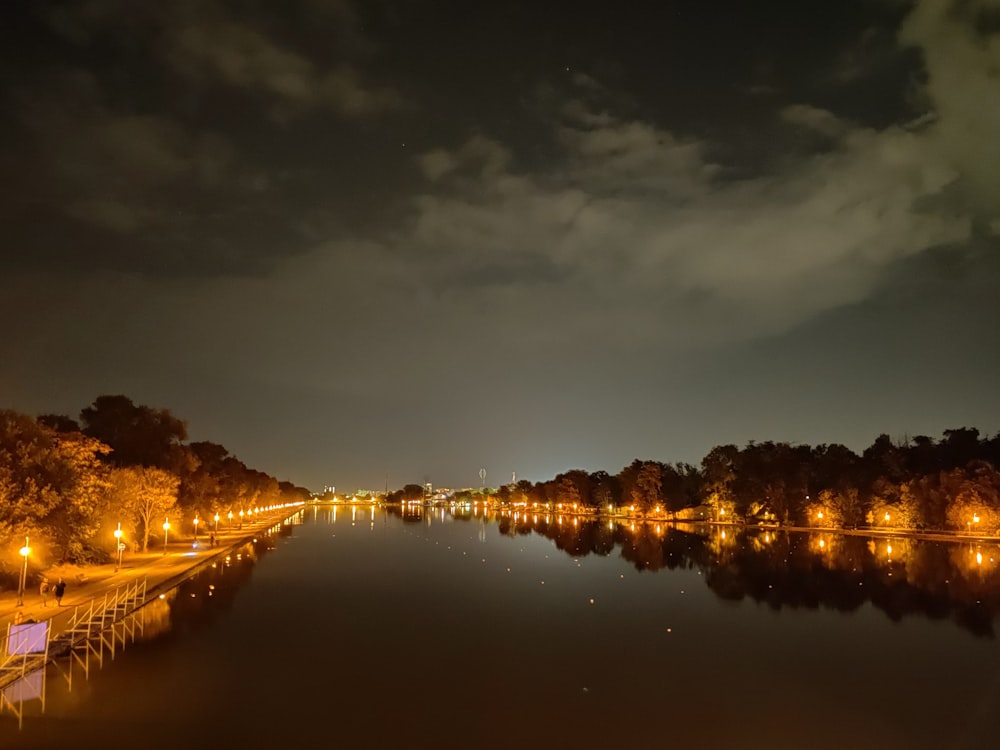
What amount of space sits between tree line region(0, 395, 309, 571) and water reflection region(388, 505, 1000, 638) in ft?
91.5

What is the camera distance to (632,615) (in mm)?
28406

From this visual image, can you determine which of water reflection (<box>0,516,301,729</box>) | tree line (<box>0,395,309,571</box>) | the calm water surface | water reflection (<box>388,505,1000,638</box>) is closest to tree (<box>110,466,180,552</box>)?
tree line (<box>0,395,309,571</box>)

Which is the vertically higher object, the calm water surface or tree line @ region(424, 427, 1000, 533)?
tree line @ region(424, 427, 1000, 533)

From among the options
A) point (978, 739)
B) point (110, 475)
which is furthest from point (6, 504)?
point (978, 739)

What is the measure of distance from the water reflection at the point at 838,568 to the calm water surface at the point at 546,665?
246 millimetres

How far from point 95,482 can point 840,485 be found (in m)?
72.9

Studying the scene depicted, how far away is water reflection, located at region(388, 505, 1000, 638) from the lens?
30.2 m

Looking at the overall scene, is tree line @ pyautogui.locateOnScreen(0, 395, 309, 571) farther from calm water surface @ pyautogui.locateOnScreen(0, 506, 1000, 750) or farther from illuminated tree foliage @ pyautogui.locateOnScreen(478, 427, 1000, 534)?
illuminated tree foliage @ pyautogui.locateOnScreen(478, 427, 1000, 534)

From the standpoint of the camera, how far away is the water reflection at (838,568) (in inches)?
1188

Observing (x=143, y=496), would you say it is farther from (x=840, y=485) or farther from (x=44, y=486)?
(x=840, y=485)

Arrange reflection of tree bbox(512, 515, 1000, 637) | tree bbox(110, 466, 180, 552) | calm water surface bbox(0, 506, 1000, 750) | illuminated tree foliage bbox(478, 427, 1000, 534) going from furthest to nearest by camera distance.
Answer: illuminated tree foliage bbox(478, 427, 1000, 534) < tree bbox(110, 466, 180, 552) < reflection of tree bbox(512, 515, 1000, 637) < calm water surface bbox(0, 506, 1000, 750)

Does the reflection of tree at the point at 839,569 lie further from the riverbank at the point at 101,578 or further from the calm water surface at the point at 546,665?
the riverbank at the point at 101,578

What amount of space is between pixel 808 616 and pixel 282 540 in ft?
172

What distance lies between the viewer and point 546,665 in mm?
19906
